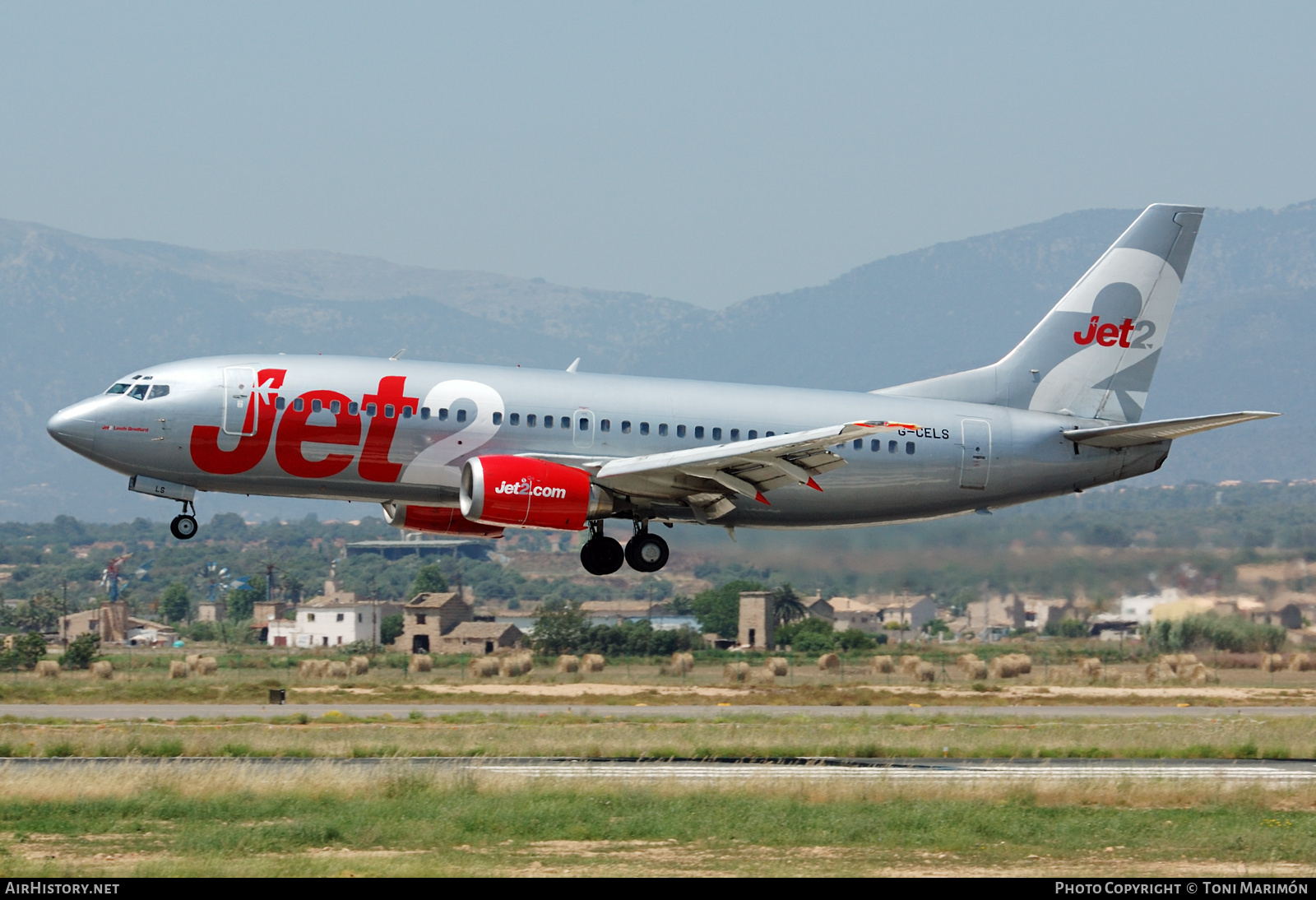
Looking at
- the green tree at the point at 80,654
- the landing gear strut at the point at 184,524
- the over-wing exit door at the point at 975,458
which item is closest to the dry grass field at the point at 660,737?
the landing gear strut at the point at 184,524

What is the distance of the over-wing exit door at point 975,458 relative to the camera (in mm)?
42188

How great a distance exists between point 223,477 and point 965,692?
4240 centimetres

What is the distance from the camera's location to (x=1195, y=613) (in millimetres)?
73312

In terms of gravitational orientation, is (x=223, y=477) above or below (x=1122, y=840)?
above

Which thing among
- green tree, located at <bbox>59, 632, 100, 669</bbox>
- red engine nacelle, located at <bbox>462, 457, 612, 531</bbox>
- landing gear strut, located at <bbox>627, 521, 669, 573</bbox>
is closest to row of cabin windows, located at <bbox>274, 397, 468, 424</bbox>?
red engine nacelle, located at <bbox>462, 457, 612, 531</bbox>

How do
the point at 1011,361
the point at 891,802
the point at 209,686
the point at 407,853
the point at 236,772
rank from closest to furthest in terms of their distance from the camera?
the point at 407,853
the point at 891,802
the point at 236,772
the point at 1011,361
the point at 209,686

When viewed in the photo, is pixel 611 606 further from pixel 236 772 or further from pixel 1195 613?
pixel 236 772

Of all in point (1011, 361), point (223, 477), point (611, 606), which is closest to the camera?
point (223, 477)

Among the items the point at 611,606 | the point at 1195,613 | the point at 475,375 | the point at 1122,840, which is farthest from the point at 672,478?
the point at 611,606

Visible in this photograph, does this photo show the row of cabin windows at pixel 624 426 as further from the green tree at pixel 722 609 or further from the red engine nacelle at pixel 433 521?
the green tree at pixel 722 609

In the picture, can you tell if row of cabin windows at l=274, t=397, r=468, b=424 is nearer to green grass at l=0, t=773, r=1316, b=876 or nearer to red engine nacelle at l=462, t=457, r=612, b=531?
red engine nacelle at l=462, t=457, r=612, b=531

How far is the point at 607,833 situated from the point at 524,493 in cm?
1182

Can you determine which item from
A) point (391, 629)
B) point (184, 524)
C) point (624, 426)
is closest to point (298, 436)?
point (184, 524)

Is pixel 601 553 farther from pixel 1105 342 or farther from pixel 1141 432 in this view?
pixel 1105 342
